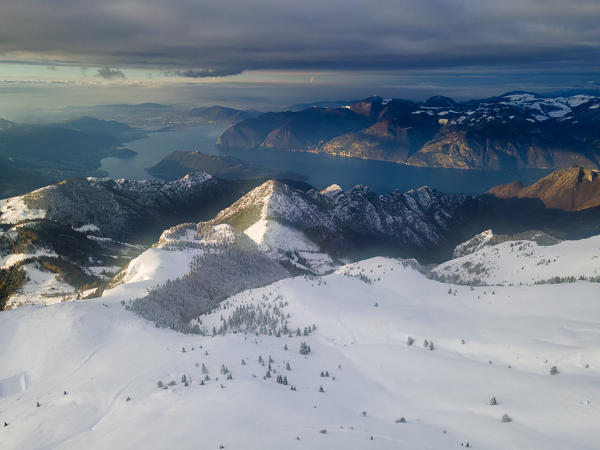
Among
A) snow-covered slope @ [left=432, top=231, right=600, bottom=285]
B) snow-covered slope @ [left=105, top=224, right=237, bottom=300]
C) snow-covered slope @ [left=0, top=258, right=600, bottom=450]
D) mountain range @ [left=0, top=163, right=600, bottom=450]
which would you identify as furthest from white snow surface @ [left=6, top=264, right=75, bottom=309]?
snow-covered slope @ [left=432, top=231, right=600, bottom=285]

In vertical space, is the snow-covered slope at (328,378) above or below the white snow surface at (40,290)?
above

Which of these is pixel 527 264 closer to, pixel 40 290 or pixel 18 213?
pixel 40 290

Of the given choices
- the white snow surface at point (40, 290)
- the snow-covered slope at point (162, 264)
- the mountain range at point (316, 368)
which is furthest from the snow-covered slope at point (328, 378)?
the white snow surface at point (40, 290)

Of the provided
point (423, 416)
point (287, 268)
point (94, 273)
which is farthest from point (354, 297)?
point (94, 273)

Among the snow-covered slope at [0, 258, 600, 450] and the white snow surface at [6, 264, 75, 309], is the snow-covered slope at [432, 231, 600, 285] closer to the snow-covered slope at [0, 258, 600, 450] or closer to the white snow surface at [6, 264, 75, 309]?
the snow-covered slope at [0, 258, 600, 450]

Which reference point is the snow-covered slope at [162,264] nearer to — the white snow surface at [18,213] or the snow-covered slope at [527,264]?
the snow-covered slope at [527,264]

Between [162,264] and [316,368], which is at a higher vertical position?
[316,368]

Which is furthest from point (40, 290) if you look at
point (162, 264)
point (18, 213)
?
point (18, 213)
